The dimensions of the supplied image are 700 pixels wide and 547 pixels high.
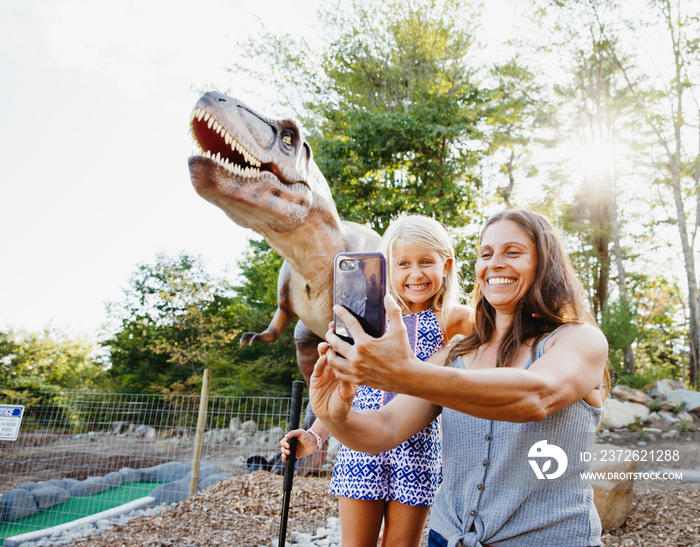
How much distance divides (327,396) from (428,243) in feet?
3.16

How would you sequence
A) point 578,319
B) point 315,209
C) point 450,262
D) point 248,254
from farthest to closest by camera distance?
point 248,254 < point 315,209 < point 450,262 < point 578,319

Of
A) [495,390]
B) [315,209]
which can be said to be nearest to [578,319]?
[495,390]

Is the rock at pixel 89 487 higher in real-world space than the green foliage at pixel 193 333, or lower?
lower

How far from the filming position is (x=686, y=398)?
846cm

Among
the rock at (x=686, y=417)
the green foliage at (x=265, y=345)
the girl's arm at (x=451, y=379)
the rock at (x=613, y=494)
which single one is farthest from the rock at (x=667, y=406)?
the girl's arm at (x=451, y=379)

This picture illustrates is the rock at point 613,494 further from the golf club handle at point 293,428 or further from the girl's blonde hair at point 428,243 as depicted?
the golf club handle at point 293,428

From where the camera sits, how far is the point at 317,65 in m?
13.0

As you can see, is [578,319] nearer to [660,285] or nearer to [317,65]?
[317,65]

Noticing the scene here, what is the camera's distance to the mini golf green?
5156 millimetres

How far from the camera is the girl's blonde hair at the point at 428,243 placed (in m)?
1.89

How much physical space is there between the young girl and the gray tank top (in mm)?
434

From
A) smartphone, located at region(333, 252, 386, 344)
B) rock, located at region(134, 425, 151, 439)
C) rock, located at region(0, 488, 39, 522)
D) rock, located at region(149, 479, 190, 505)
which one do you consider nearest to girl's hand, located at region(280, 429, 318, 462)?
smartphone, located at region(333, 252, 386, 344)

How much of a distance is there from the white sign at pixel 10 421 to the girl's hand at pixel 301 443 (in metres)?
3.64

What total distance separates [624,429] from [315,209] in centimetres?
730
